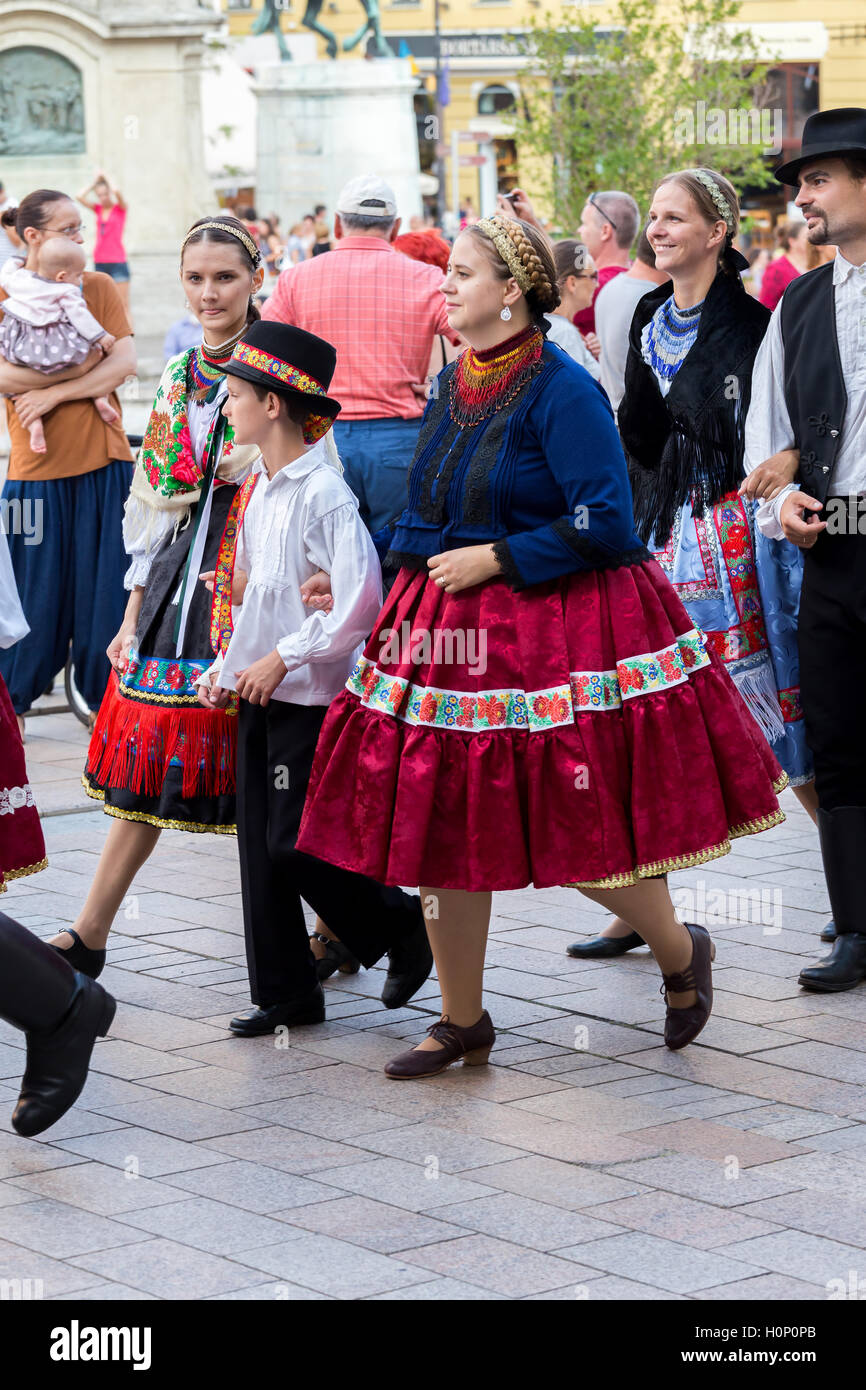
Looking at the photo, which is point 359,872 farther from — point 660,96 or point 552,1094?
point 660,96

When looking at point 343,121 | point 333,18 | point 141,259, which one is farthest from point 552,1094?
point 333,18

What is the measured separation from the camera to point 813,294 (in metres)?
5.32

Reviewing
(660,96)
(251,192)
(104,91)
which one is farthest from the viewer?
(251,192)

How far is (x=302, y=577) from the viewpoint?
481 cm

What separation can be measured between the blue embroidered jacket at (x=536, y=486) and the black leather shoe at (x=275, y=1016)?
1155 mm

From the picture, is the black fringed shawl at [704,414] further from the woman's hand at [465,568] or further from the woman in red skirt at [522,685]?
the woman's hand at [465,568]

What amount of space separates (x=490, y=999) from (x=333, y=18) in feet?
159

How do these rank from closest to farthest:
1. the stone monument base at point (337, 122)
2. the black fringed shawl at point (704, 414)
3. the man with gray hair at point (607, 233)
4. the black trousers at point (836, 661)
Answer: the black trousers at point (836, 661), the black fringed shawl at point (704, 414), the man with gray hair at point (607, 233), the stone monument base at point (337, 122)

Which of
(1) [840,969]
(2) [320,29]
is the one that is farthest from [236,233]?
(2) [320,29]

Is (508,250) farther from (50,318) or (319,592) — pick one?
(50,318)

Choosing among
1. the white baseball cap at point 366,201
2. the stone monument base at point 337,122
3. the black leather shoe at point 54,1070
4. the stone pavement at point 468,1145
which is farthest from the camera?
the stone monument base at point 337,122

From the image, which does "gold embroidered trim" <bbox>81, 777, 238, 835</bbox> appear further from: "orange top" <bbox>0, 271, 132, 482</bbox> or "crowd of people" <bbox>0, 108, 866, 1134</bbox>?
"orange top" <bbox>0, 271, 132, 482</bbox>

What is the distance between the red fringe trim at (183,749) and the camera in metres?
5.06

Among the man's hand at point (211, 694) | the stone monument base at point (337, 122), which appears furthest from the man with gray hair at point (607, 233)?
the stone monument base at point (337, 122)
